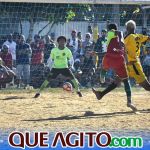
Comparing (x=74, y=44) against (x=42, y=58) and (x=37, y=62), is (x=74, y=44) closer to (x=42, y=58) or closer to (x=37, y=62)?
(x=42, y=58)

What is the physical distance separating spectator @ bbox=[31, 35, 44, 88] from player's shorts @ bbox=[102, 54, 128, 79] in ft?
18.2

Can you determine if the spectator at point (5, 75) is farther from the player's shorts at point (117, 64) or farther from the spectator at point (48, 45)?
the player's shorts at point (117, 64)

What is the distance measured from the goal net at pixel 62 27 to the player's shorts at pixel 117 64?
5.07 meters

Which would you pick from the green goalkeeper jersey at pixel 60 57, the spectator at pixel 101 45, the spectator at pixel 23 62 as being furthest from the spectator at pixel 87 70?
the green goalkeeper jersey at pixel 60 57

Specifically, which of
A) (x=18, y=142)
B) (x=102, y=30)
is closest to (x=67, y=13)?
(x=102, y=30)

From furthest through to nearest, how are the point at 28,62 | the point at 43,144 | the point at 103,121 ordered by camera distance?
the point at 28,62, the point at 103,121, the point at 43,144

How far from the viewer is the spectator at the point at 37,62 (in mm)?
18078

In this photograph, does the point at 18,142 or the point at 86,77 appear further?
the point at 86,77

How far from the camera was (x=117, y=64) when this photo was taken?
12469 millimetres

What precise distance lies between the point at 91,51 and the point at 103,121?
7.48 meters

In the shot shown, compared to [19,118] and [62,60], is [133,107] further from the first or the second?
[62,60]

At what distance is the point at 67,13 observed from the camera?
2022cm

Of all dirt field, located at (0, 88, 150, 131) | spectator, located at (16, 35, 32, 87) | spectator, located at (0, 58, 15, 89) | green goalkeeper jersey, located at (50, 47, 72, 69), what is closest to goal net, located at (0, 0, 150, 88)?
spectator, located at (16, 35, 32, 87)

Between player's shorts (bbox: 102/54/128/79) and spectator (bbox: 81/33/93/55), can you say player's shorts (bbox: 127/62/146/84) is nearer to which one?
player's shorts (bbox: 102/54/128/79)
